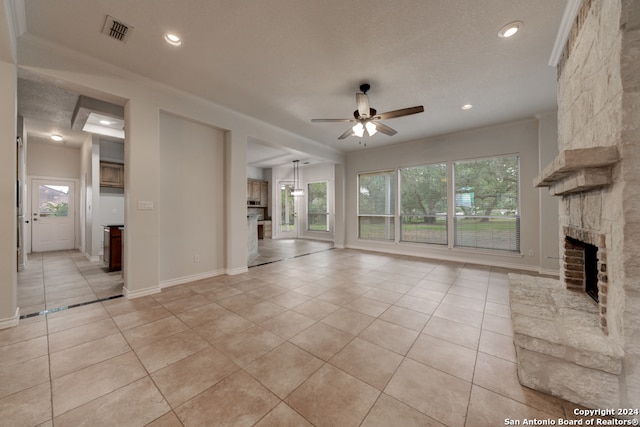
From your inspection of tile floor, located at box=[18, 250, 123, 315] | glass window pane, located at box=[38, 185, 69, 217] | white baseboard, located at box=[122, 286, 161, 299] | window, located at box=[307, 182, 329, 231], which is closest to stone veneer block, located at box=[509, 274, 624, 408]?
white baseboard, located at box=[122, 286, 161, 299]

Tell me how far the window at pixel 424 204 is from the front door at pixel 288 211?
4697 mm

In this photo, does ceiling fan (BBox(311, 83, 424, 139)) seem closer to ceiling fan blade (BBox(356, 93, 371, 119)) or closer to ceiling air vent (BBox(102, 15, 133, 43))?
ceiling fan blade (BBox(356, 93, 371, 119))

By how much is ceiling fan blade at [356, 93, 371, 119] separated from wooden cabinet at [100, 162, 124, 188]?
6377 millimetres

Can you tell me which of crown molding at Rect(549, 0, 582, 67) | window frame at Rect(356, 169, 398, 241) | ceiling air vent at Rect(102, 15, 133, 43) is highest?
ceiling air vent at Rect(102, 15, 133, 43)

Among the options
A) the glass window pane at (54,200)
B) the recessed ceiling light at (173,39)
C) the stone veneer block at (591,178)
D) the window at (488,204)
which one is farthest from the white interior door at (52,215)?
the window at (488,204)

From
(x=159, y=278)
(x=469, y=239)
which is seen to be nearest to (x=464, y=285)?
(x=469, y=239)

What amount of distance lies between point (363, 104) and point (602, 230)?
8.14 ft

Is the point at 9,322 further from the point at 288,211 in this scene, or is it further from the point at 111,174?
the point at 288,211

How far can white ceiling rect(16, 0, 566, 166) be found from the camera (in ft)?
6.67

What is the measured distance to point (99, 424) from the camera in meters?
1.28

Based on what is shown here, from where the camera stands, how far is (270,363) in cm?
181

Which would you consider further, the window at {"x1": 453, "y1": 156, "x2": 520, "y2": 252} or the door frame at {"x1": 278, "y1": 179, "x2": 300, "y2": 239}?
the door frame at {"x1": 278, "y1": 179, "x2": 300, "y2": 239}

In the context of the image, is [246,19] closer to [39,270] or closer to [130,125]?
[130,125]

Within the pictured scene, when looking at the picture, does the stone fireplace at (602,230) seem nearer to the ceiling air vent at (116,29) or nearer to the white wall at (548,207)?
the white wall at (548,207)
